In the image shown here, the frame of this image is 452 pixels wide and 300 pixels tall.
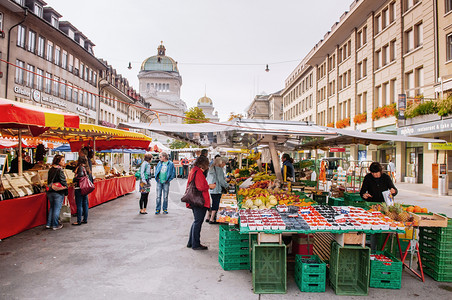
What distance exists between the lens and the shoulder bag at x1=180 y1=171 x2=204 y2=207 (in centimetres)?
620

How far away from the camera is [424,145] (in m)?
20.6

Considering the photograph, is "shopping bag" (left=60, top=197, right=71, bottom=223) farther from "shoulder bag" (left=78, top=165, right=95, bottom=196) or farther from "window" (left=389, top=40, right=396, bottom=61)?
"window" (left=389, top=40, right=396, bottom=61)

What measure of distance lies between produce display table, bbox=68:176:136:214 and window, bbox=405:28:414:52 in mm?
20500

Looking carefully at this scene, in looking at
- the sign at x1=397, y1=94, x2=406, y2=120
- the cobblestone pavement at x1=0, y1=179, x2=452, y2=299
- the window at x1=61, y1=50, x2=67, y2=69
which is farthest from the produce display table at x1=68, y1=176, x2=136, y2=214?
the window at x1=61, y1=50, x2=67, y2=69

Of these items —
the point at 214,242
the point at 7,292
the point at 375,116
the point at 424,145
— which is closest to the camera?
the point at 7,292

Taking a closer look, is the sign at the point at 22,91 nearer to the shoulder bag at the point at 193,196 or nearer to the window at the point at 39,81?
the window at the point at 39,81

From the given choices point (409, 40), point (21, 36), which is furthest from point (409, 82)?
point (21, 36)

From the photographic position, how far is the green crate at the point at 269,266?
15.2ft

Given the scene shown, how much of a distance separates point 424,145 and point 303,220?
63.4 ft

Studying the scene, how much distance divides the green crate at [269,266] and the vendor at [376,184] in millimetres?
3027

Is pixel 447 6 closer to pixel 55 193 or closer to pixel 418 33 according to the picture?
pixel 418 33

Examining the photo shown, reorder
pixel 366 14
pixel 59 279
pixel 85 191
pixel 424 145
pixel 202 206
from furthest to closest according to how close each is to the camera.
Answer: pixel 366 14, pixel 424 145, pixel 85 191, pixel 202 206, pixel 59 279

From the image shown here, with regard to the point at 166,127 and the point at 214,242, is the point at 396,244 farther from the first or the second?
the point at 166,127

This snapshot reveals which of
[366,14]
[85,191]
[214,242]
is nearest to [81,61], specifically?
[366,14]
